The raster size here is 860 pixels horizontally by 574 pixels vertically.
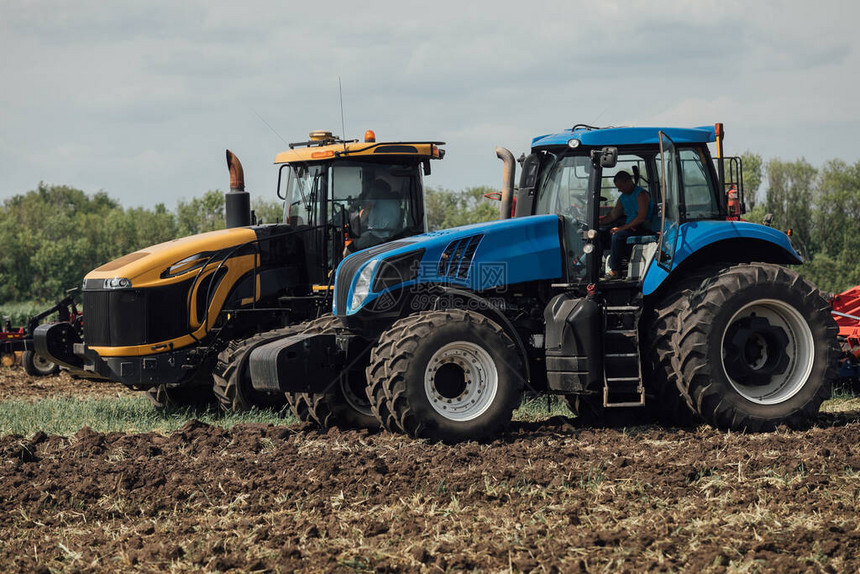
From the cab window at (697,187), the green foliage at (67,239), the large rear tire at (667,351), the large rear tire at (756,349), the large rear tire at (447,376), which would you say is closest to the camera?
the large rear tire at (447,376)

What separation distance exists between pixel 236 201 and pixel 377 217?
205 centimetres

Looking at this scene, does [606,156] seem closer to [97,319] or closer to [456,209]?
[97,319]

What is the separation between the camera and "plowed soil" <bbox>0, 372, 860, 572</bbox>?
18.5 ft

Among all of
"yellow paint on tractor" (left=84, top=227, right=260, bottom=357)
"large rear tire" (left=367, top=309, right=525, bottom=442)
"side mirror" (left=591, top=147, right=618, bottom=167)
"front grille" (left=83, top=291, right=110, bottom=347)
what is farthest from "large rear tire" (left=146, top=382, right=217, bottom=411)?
"side mirror" (left=591, top=147, right=618, bottom=167)

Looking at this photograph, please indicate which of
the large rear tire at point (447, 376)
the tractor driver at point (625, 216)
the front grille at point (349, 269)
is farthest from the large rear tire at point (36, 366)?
the tractor driver at point (625, 216)

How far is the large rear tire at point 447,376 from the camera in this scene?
8297 millimetres

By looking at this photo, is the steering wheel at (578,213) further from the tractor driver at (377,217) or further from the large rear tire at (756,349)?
the tractor driver at (377,217)

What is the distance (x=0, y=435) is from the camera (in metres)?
10.2

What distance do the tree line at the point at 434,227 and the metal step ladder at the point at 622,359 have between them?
1307 inches

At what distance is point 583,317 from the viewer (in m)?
8.85

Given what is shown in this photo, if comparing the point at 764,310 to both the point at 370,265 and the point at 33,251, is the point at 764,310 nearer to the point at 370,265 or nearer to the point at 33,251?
the point at 370,265

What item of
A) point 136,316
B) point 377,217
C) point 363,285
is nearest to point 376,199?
point 377,217

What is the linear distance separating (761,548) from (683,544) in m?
0.42

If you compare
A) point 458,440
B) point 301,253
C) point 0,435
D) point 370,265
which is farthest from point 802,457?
point 0,435
